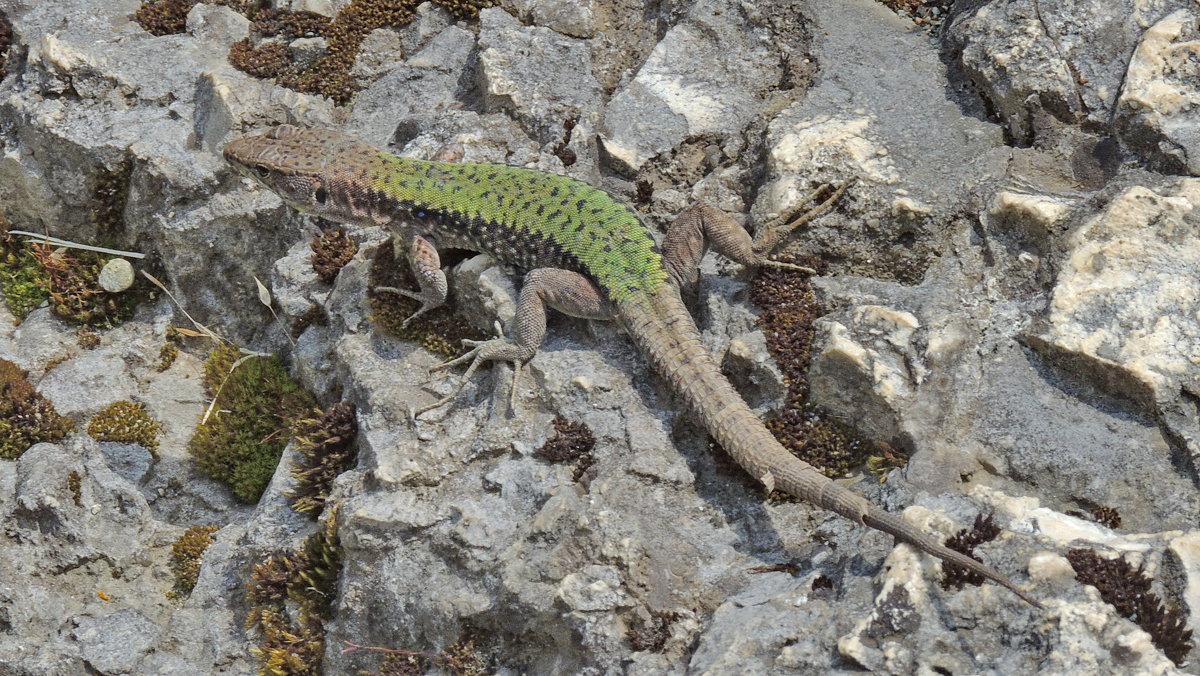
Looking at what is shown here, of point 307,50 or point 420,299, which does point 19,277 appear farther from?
point 420,299

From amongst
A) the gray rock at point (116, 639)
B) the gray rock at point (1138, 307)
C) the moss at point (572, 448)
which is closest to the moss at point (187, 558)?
the gray rock at point (116, 639)

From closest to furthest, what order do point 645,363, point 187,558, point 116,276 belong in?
point 645,363
point 187,558
point 116,276

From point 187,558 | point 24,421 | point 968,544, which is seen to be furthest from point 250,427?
point 968,544

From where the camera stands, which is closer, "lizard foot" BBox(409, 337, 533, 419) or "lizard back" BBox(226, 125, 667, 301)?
"lizard foot" BBox(409, 337, 533, 419)

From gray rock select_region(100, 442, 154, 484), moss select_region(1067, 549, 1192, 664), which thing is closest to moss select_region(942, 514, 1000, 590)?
moss select_region(1067, 549, 1192, 664)

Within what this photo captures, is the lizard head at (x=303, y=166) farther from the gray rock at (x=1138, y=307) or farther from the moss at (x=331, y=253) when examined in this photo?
the gray rock at (x=1138, y=307)

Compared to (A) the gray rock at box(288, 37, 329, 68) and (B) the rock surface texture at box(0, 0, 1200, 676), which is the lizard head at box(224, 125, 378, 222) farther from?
(A) the gray rock at box(288, 37, 329, 68)
